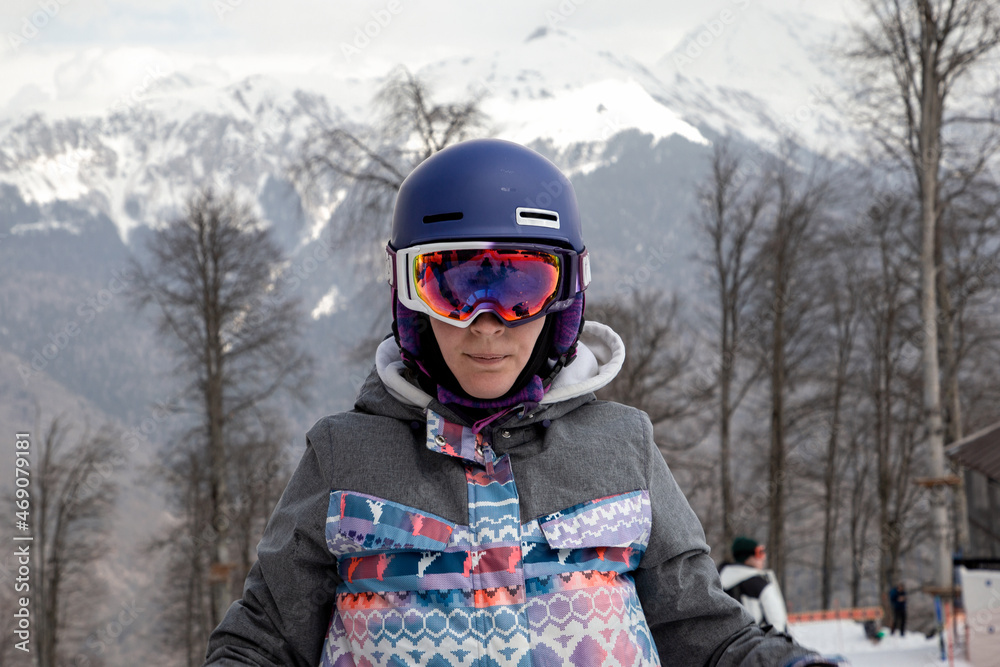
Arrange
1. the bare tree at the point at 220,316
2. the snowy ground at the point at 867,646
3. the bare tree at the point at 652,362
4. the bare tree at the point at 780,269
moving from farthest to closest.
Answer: the bare tree at the point at 780,269, the bare tree at the point at 652,362, the bare tree at the point at 220,316, the snowy ground at the point at 867,646

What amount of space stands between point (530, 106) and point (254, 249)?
111775mm

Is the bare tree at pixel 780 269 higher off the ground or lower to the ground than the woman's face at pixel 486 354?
higher

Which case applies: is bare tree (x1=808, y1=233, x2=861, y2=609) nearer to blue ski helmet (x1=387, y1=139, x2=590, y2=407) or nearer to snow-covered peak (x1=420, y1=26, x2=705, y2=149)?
blue ski helmet (x1=387, y1=139, x2=590, y2=407)

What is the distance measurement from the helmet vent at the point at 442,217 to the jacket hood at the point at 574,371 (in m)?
0.31

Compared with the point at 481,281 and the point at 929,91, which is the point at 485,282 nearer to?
the point at 481,281

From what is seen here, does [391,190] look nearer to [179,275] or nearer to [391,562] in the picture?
[179,275]

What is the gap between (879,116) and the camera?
476 inches

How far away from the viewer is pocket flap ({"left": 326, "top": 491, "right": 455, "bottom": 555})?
4.95 feet

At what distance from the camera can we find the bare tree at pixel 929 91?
35.1ft

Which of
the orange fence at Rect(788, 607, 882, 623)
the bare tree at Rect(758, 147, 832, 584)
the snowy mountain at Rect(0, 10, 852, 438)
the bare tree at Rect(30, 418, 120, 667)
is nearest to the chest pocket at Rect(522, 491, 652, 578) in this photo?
the bare tree at Rect(758, 147, 832, 584)

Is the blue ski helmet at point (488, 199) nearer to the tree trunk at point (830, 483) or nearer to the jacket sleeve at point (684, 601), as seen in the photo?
the jacket sleeve at point (684, 601)

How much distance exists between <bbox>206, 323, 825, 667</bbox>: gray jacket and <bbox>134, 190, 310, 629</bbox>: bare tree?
42.7 feet

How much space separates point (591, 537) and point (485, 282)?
525 millimetres

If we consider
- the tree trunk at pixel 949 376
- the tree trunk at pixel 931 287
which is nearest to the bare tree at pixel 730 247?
the tree trunk at pixel 949 376
